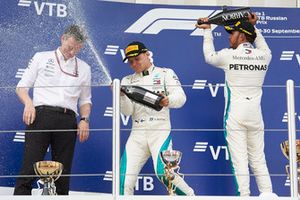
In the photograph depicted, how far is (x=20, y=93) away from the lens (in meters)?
3.69

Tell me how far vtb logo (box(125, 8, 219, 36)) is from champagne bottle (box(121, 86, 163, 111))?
87 centimetres

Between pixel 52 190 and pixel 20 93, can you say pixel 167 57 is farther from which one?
pixel 52 190

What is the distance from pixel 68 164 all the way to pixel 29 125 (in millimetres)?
211

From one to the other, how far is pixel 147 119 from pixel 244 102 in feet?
1.26

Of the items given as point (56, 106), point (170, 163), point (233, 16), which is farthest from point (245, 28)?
point (56, 106)

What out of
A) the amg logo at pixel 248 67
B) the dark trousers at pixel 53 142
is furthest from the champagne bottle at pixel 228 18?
the dark trousers at pixel 53 142

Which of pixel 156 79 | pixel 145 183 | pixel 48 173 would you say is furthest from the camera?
pixel 145 183

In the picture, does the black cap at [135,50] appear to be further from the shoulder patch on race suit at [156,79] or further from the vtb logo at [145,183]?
the vtb logo at [145,183]

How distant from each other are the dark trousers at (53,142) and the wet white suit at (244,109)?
24.1 inches

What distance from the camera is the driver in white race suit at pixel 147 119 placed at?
3.64 metres

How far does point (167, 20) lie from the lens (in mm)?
4480

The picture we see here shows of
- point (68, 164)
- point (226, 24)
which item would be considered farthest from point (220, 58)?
point (68, 164)

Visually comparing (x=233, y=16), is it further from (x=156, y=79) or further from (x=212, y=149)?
(x=212, y=149)

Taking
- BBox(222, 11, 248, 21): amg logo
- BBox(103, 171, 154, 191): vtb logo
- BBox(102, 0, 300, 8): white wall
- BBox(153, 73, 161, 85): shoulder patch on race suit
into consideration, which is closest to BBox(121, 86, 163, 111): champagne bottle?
BBox(153, 73, 161, 85): shoulder patch on race suit
